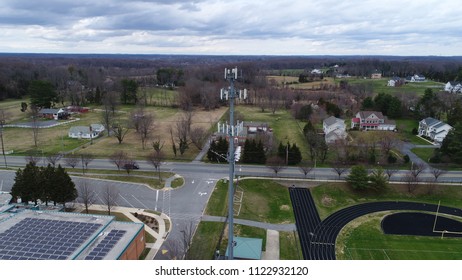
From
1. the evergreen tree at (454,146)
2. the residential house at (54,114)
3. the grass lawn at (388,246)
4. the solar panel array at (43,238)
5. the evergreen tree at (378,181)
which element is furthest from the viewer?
the residential house at (54,114)

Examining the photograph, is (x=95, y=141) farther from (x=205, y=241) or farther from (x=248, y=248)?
(x=248, y=248)

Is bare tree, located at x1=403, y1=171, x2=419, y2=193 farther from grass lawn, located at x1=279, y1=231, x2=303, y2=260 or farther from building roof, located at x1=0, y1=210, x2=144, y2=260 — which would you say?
building roof, located at x1=0, y1=210, x2=144, y2=260

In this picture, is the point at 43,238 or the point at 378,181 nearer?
the point at 43,238

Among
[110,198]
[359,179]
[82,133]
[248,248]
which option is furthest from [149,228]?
[82,133]

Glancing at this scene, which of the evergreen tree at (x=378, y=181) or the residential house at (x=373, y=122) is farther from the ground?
the residential house at (x=373, y=122)

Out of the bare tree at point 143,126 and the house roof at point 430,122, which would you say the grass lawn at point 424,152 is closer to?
the house roof at point 430,122

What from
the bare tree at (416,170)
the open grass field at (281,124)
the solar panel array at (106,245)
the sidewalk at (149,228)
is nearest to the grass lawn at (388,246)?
the bare tree at (416,170)

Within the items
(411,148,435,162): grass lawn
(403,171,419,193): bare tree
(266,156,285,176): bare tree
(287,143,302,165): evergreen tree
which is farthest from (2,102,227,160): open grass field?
(411,148,435,162): grass lawn

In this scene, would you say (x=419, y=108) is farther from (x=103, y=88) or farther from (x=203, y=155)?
(x=103, y=88)
